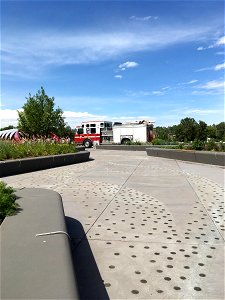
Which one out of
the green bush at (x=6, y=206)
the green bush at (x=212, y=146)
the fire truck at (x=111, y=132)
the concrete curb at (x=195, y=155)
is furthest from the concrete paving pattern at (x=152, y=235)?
the fire truck at (x=111, y=132)

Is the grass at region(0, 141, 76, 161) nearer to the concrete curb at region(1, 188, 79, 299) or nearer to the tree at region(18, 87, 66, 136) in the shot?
the concrete curb at region(1, 188, 79, 299)

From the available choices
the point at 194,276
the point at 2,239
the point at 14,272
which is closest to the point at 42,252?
the point at 14,272

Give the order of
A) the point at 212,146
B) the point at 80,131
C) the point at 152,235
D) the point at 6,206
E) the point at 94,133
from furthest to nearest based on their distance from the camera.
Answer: the point at 80,131, the point at 94,133, the point at 212,146, the point at 152,235, the point at 6,206

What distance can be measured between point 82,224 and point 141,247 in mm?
1399

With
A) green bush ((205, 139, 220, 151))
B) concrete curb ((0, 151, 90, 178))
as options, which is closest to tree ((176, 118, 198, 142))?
green bush ((205, 139, 220, 151))

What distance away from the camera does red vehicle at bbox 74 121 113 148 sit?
3591 centimetres

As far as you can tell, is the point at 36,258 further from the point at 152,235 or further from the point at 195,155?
the point at 195,155

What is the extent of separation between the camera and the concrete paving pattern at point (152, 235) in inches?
137

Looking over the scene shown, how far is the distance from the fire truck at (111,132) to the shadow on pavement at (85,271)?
1132 inches

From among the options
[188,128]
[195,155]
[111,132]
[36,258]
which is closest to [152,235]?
[36,258]

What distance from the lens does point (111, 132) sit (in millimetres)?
35906

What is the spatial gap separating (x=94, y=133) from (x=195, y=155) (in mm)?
20723

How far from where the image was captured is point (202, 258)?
13.6ft

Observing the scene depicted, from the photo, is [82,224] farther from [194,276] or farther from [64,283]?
[64,283]
